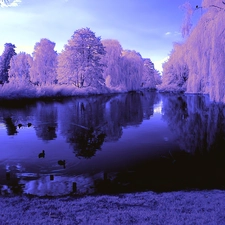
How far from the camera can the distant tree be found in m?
52.8

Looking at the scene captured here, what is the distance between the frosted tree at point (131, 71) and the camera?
173 feet

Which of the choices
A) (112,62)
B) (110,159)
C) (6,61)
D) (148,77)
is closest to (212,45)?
(110,159)

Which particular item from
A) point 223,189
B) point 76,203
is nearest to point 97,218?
point 76,203

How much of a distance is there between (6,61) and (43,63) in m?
11.3

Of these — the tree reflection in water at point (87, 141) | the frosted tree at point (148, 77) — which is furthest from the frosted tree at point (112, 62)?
the frosted tree at point (148, 77)

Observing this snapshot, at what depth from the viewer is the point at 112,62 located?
4831 centimetres

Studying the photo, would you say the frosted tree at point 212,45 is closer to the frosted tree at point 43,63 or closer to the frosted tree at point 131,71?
the frosted tree at point 131,71

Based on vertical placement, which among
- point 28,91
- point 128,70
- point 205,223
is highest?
point 128,70

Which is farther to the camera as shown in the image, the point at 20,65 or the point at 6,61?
the point at 6,61

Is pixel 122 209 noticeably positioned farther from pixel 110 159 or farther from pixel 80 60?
pixel 80 60

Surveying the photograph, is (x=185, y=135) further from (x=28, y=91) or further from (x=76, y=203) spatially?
(x=28, y=91)

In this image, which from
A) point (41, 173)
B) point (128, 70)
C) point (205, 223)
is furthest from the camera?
point (128, 70)

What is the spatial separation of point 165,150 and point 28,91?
25816 mm

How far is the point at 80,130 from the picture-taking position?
10.8m
